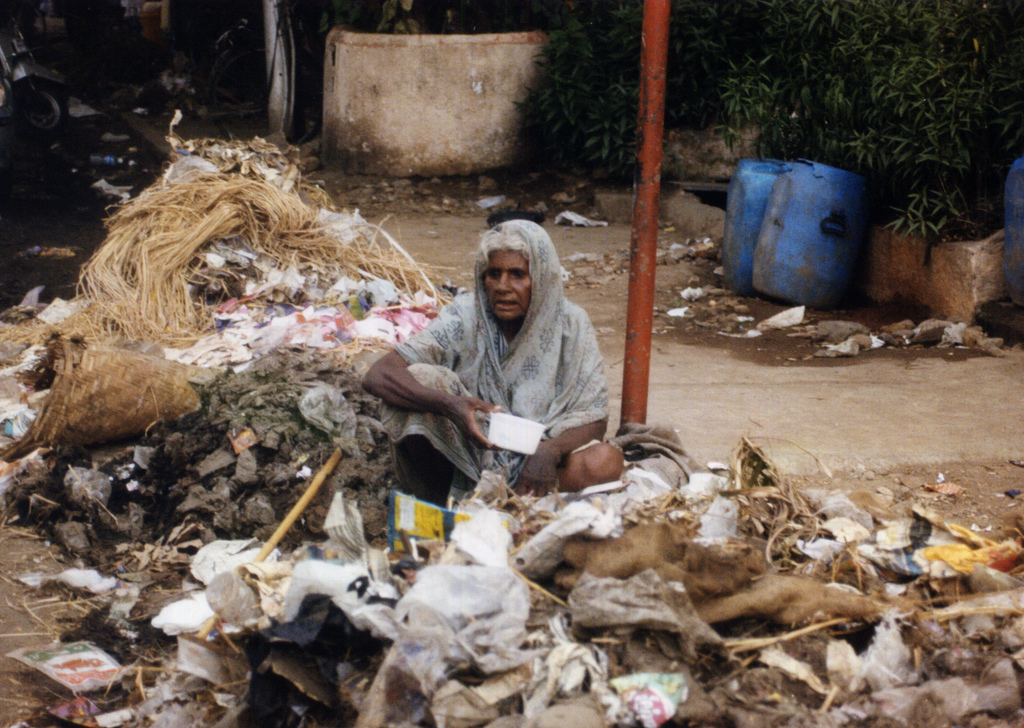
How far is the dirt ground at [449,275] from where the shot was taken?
2840 mm

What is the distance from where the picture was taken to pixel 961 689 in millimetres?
1770

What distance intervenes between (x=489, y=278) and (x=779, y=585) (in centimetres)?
126

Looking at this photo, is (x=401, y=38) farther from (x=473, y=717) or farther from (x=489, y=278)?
(x=473, y=717)

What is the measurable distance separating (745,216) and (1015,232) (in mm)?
1775

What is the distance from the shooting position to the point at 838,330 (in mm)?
5051

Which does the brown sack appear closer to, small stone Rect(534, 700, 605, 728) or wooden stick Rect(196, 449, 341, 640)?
wooden stick Rect(196, 449, 341, 640)

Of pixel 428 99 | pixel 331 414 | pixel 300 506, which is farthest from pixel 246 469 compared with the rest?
pixel 428 99

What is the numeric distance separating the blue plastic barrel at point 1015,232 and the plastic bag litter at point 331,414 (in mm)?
3448

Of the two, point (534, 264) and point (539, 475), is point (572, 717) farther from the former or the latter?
point (534, 264)

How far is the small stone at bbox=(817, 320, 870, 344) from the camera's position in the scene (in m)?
5.02

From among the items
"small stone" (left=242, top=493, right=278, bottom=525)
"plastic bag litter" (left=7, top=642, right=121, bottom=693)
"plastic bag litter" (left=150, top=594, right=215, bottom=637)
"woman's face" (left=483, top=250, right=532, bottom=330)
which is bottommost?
"plastic bag litter" (left=7, top=642, right=121, bottom=693)

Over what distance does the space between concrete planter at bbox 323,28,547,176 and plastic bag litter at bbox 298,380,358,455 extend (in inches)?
217

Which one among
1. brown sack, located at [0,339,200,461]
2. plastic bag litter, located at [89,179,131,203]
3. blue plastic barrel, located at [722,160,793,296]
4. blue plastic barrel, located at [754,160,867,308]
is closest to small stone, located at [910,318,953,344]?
blue plastic barrel, located at [754,160,867,308]

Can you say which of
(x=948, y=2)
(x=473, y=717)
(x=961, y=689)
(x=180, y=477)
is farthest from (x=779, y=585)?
(x=948, y=2)
